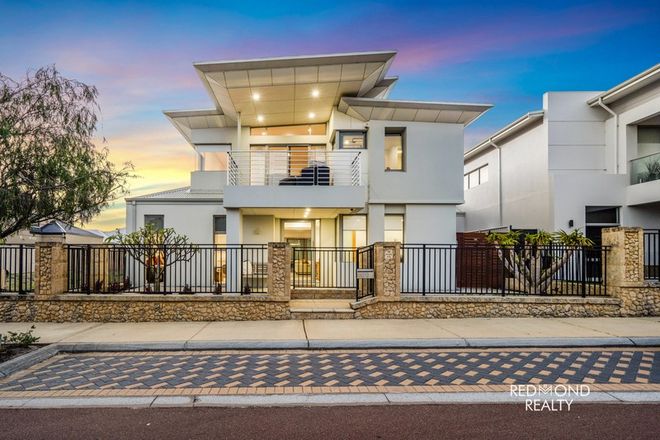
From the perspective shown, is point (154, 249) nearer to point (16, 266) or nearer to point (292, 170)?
point (16, 266)

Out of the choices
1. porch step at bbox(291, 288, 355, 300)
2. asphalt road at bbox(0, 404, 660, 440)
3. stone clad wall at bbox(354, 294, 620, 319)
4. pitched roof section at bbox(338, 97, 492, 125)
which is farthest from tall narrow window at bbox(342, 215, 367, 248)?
asphalt road at bbox(0, 404, 660, 440)

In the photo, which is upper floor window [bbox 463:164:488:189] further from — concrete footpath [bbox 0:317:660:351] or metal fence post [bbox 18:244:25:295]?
metal fence post [bbox 18:244:25:295]

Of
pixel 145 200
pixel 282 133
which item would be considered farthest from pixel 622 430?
pixel 145 200

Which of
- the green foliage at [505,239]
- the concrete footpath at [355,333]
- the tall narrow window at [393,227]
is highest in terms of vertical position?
the tall narrow window at [393,227]

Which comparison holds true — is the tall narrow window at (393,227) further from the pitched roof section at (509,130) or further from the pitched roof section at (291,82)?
the pitched roof section at (509,130)

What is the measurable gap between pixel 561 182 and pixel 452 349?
33.8 feet

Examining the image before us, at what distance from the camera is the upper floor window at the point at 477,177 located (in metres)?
21.5

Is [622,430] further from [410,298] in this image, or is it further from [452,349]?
[410,298]

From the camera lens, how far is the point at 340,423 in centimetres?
423

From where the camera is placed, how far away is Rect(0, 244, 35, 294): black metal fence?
9.67 metres

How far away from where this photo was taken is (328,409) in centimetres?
462

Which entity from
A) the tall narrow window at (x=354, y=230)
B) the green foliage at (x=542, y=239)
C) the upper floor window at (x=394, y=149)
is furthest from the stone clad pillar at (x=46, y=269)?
the green foliage at (x=542, y=239)

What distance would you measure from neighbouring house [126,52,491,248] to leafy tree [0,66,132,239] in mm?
5660

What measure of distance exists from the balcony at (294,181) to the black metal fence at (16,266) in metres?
5.31
